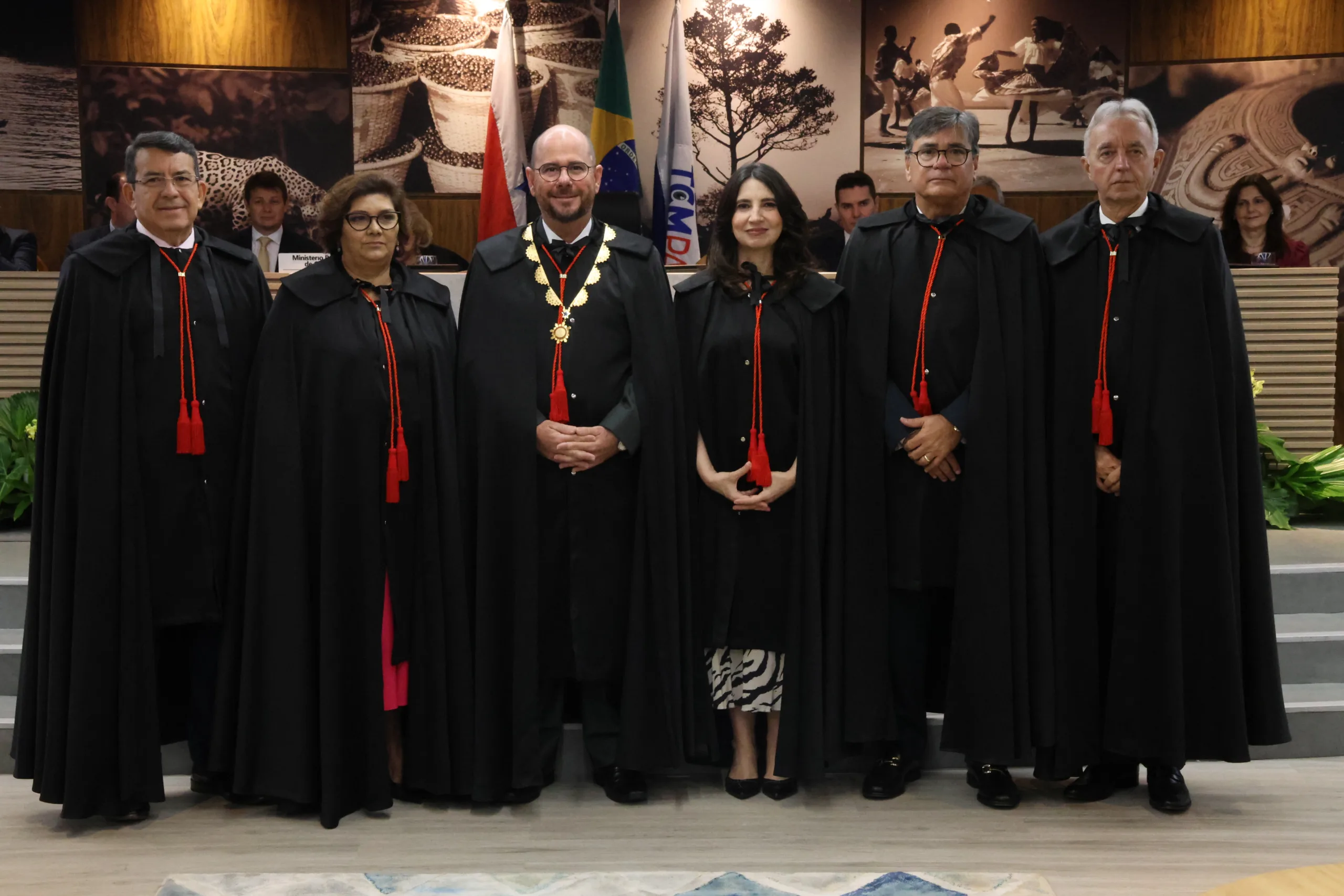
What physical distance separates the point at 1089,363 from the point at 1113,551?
538 mm

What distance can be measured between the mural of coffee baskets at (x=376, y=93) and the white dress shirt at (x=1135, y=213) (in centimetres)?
529

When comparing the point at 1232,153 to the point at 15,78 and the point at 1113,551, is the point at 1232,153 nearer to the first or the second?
the point at 1113,551

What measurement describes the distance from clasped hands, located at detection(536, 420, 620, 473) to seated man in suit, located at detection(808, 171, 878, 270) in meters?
3.27

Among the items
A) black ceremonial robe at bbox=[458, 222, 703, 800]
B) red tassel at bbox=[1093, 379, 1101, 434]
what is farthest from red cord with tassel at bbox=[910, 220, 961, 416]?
black ceremonial robe at bbox=[458, 222, 703, 800]

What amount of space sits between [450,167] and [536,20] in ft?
3.49

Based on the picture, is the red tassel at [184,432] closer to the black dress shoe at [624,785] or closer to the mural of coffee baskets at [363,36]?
→ the black dress shoe at [624,785]

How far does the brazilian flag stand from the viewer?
715 cm

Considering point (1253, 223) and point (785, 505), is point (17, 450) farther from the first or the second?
point (1253, 223)

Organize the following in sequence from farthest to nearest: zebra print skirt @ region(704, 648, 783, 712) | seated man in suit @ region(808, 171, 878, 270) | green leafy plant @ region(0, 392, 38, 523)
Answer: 1. seated man in suit @ region(808, 171, 878, 270)
2. green leafy plant @ region(0, 392, 38, 523)
3. zebra print skirt @ region(704, 648, 783, 712)

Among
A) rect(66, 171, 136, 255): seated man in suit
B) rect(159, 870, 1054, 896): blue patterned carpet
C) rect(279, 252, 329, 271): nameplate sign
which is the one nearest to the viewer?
rect(159, 870, 1054, 896): blue patterned carpet

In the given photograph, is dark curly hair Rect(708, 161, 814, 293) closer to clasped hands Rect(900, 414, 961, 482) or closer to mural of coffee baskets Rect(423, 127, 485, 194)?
clasped hands Rect(900, 414, 961, 482)

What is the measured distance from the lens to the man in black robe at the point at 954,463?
334 cm

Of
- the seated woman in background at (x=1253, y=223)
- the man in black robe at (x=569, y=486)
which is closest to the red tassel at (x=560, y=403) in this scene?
the man in black robe at (x=569, y=486)

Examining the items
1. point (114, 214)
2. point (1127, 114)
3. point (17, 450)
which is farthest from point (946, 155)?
point (114, 214)
